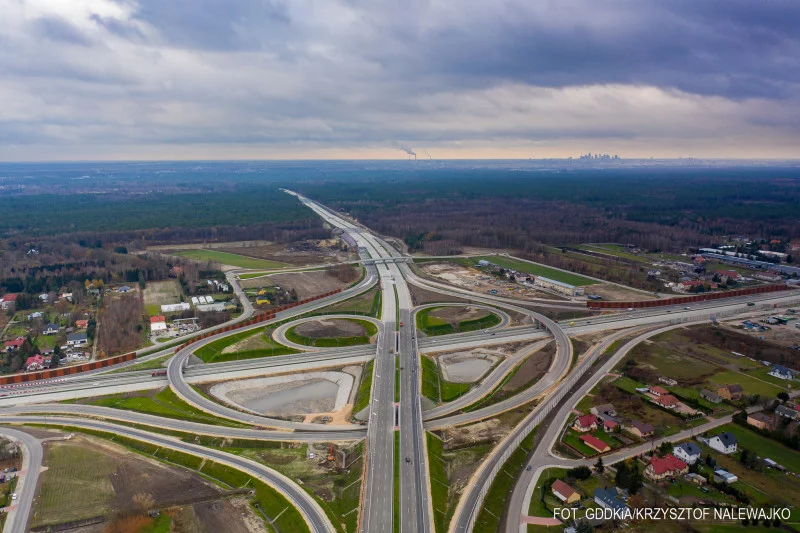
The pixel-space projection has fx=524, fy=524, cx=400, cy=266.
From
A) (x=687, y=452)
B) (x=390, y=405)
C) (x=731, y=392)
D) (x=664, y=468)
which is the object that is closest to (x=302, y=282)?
(x=390, y=405)

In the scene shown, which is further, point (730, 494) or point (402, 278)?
point (402, 278)

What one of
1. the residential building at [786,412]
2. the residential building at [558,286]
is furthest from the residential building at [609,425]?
the residential building at [558,286]

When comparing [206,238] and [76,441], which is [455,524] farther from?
[206,238]

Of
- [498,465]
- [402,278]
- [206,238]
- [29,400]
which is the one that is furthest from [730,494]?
[206,238]

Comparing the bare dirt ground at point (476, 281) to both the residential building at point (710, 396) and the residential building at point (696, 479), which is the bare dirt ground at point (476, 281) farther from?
the residential building at point (696, 479)

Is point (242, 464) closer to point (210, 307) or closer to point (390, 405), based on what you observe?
point (390, 405)

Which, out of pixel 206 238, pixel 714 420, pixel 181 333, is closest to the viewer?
pixel 714 420

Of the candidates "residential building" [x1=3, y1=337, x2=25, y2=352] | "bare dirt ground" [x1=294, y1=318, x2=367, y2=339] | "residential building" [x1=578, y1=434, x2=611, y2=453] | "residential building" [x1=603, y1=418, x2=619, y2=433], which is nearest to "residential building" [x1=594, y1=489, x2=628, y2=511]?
"residential building" [x1=578, y1=434, x2=611, y2=453]
